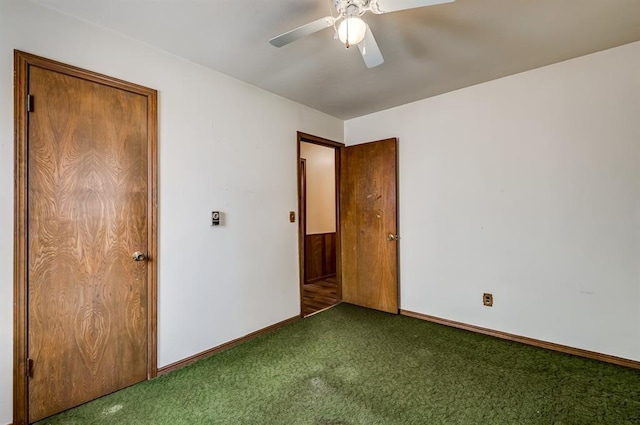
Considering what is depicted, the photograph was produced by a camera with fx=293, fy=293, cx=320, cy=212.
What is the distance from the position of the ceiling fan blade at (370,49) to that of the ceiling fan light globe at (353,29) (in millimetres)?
115

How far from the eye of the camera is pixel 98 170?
1.90m

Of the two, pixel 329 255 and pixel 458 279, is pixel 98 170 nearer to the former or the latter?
pixel 458 279

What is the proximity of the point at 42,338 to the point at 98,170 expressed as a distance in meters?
1.04

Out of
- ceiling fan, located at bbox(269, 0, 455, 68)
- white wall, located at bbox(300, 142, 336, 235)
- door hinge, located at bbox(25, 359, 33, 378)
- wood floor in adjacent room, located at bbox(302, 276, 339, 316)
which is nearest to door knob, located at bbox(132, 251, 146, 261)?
door hinge, located at bbox(25, 359, 33, 378)

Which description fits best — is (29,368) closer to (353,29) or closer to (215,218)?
(215,218)

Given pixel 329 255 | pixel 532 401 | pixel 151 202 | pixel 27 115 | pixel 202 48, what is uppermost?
pixel 202 48

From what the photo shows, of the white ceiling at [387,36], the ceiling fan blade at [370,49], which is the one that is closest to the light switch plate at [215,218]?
the white ceiling at [387,36]

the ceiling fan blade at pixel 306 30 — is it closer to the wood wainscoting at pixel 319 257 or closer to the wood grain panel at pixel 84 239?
the wood grain panel at pixel 84 239

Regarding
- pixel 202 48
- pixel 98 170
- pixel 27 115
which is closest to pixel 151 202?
pixel 98 170

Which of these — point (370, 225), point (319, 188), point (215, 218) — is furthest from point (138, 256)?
point (319, 188)

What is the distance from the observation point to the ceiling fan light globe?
1446 millimetres

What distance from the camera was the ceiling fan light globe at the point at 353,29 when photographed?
1.45 metres

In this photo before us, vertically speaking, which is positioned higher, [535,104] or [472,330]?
[535,104]

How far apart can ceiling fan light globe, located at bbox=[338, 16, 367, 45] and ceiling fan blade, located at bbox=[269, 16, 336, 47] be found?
0.08m
